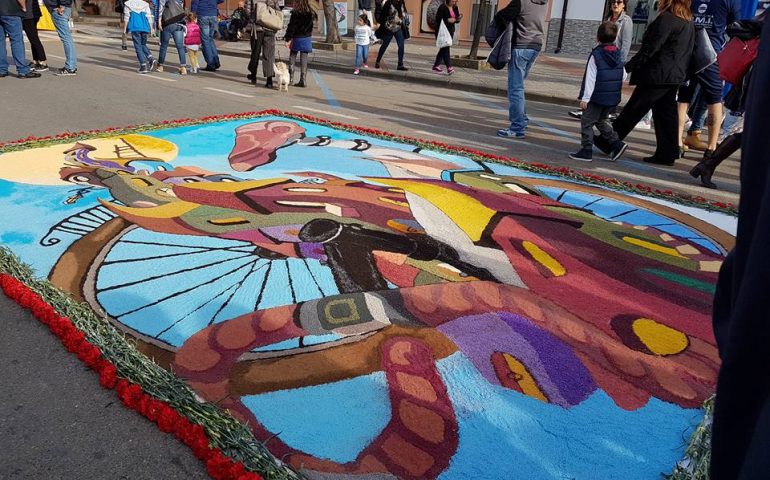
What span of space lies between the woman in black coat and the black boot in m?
0.71

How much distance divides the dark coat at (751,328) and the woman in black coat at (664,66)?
560cm

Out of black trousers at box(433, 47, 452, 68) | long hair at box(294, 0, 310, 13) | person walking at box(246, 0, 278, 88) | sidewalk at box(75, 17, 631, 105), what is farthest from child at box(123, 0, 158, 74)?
black trousers at box(433, 47, 452, 68)

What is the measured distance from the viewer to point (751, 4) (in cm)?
768

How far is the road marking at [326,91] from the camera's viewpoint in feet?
30.6

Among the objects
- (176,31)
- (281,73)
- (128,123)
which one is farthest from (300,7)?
(128,123)

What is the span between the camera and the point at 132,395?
Answer: 2.31 meters

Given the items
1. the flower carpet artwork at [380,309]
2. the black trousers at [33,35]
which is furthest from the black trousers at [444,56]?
the flower carpet artwork at [380,309]

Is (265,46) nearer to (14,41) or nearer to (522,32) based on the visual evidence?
(14,41)

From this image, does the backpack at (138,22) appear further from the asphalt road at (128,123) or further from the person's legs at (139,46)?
the asphalt road at (128,123)

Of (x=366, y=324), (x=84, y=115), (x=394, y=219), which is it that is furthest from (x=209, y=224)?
(x=84, y=115)

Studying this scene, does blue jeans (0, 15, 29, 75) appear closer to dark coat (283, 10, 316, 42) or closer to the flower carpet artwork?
dark coat (283, 10, 316, 42)

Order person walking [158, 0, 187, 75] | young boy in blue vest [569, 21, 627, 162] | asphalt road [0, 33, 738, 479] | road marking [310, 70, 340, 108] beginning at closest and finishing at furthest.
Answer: asphalt road [0, 33, 738, 479] < young boy in blue vest [569, 21, 627, 162] < road marking [310, 70, 340, 108] < person walking [158, 0, 187, 75]

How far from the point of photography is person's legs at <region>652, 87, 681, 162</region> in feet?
19.8

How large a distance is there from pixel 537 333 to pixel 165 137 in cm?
504
